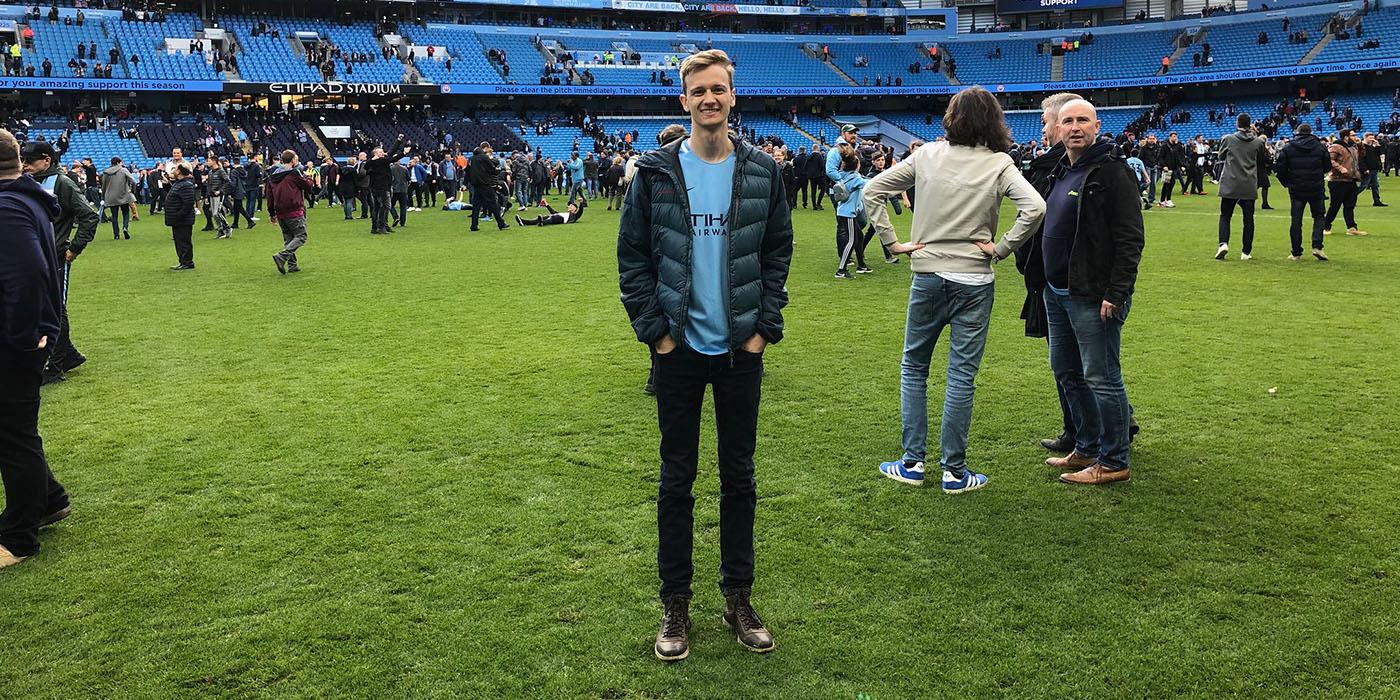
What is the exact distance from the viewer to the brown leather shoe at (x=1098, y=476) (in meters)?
5.10

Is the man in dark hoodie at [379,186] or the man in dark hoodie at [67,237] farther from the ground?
the man in dark hoodie at [379,186]

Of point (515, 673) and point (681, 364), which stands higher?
point (681, 364)

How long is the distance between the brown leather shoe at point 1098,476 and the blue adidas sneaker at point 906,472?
30.8 inches

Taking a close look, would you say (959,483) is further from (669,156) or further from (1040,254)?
(669,156)

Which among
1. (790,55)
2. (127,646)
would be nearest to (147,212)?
(127,646)

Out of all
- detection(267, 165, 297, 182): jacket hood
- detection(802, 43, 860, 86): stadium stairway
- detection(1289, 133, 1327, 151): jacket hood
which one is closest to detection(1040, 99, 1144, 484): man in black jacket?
detection(1289, 133, 1327, 151): jacket hood

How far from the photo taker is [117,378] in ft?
26.2

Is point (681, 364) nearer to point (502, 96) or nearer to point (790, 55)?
point (502, 96)

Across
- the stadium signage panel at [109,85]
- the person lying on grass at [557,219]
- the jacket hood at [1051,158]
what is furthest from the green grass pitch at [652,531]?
the stadium signage panel at [109,85]

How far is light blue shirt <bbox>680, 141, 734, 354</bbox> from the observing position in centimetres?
335

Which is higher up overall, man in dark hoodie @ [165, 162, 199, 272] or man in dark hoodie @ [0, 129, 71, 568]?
man in dark hoodie @ [165, 162, 199, 272]

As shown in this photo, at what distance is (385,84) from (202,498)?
47299mm

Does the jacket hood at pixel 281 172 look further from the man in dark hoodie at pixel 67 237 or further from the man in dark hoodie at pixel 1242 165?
the man in dark hoodie at pixel 1242 165

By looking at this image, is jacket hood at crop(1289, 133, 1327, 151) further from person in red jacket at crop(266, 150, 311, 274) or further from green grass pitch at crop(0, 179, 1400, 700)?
person in red jacket at crop(266, 150, 311, 274)
